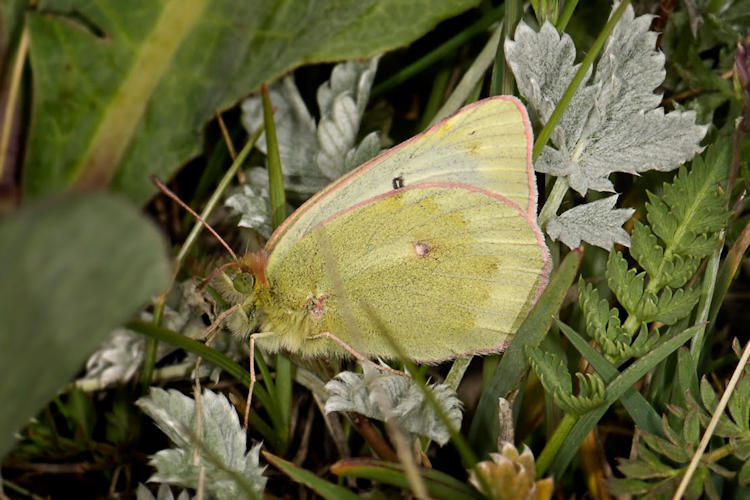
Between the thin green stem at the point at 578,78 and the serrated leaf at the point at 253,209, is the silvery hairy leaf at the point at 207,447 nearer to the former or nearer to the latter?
the serrated leaf at the point at 253,209

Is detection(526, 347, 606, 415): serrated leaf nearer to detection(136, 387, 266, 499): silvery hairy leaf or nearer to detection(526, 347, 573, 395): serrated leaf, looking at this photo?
detection(526, 347, 573, 395): serrated leaf

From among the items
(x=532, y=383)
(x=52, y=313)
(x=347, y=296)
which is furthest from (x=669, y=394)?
(x=52, y=313)

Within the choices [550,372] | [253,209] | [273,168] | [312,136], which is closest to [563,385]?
[550,372]

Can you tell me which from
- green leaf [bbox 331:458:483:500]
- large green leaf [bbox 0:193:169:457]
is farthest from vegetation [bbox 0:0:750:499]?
large green leaf [bbox 0:193:169:457]

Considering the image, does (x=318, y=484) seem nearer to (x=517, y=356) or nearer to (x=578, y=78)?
(x=517, y=356)

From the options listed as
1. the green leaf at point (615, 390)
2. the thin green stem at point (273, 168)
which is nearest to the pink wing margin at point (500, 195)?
the thin green stem at point (273, 168)

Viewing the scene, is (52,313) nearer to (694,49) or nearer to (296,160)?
(296,160)

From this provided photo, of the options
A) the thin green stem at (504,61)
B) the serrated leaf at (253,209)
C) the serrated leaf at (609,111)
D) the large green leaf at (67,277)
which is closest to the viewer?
the large green leaf at (67,277)
